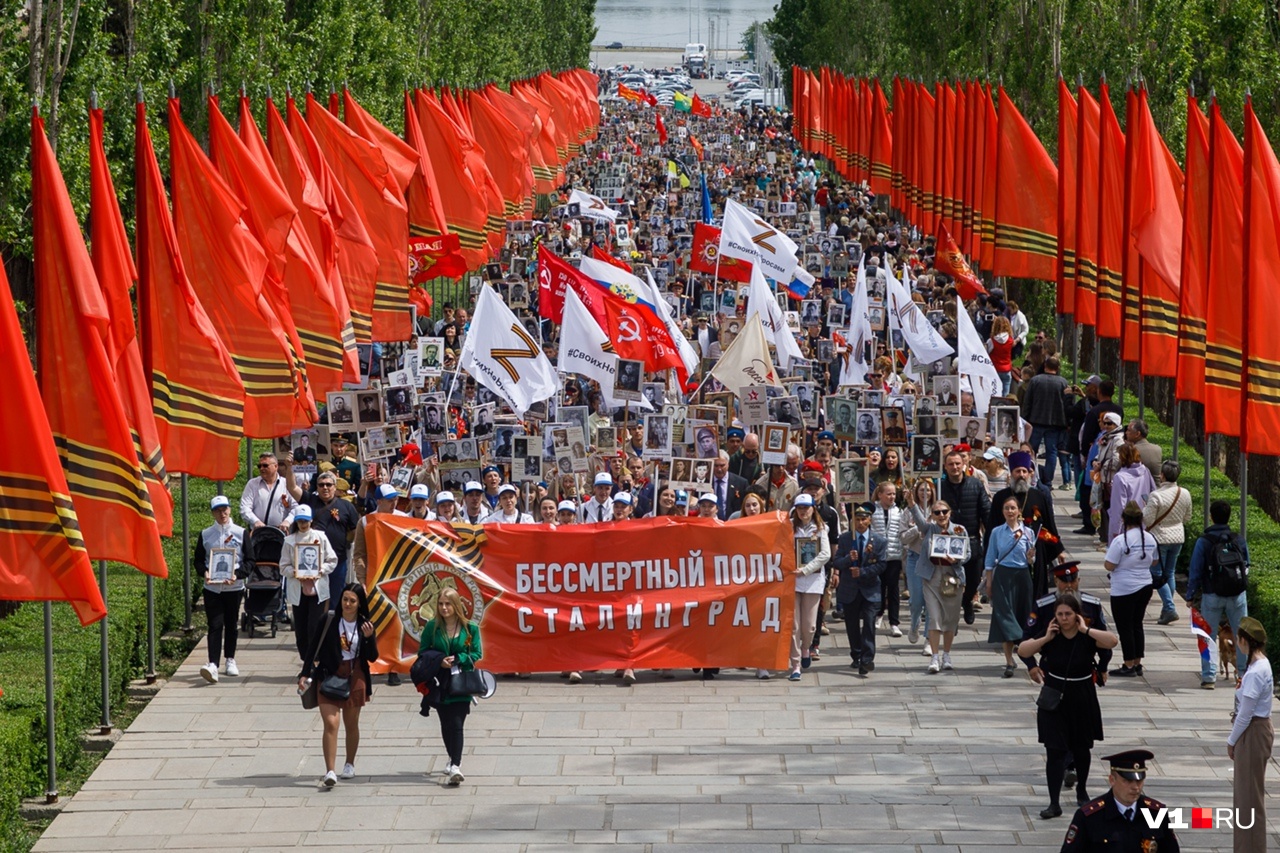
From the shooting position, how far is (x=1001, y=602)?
1717cm

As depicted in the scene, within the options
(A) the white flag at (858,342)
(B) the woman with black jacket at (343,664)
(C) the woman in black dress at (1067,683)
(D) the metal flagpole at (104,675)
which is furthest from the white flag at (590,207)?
(C) the woman in black dress at (1067,683)

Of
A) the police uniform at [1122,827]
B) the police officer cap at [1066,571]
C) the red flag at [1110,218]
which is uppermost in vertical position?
the red flag at [1110,218]

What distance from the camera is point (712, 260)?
32.1 metres

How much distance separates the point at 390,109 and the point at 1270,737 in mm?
29767

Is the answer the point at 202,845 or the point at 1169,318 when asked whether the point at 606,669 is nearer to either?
the point at 202,845

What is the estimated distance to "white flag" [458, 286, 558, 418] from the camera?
21.5 metres

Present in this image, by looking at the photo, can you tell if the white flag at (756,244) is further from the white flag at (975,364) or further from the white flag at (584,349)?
the white flag at (584,349)

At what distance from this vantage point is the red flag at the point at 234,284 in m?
17.3

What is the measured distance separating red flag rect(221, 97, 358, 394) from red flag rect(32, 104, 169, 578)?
536 cm

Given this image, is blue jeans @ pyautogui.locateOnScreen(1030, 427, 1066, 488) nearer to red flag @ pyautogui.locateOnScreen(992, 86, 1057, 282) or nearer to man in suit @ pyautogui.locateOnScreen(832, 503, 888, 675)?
red flag @ pyautogui.locateOnScreen(992, 86, 1057, 282)

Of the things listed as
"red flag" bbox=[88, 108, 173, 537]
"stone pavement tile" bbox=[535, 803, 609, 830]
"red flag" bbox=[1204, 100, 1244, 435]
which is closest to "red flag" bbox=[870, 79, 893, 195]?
"red flag" bbox=[1204, 100, 1244, 435]

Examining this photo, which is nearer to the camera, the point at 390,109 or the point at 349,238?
the point at 349,238

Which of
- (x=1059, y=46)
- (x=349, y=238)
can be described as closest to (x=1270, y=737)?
(x=349, y=238)

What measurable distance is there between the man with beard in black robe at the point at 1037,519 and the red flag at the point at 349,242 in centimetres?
825
